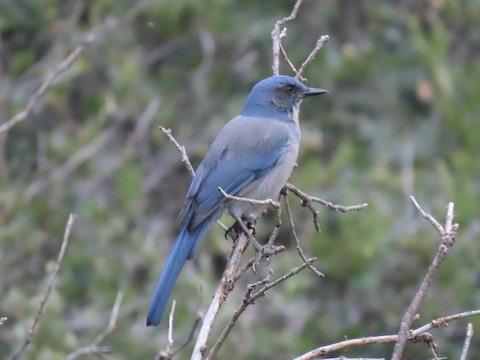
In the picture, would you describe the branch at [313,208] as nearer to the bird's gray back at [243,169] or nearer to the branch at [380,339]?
the bird's gray back at [243,169]

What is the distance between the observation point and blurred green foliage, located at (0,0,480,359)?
6.77m

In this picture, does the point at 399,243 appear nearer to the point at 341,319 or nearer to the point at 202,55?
the point at 341,319

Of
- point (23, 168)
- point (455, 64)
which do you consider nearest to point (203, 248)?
point (23, 168)

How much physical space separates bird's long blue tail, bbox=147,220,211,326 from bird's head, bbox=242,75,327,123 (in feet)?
2.83

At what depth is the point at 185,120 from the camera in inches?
329

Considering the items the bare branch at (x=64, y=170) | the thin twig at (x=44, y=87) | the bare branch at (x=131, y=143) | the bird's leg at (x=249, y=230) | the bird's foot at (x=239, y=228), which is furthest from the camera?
the bare branch at (x=131, y=143)

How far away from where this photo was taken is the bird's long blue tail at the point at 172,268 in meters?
4.12

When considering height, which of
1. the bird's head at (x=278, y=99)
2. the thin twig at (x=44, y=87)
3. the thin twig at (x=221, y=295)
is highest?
the bird's head at (x=278, y=99)

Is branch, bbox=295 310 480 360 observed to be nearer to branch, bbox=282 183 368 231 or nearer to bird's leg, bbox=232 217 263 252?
branch, bbox=282 183 368 231

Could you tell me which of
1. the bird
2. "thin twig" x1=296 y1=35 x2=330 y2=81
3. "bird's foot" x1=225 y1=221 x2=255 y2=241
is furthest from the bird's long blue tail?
"thin twig" x1=296 y1=35 x2=330 y2=81

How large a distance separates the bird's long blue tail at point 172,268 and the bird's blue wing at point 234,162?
6cm

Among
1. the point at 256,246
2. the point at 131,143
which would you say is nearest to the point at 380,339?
the point at 256,246

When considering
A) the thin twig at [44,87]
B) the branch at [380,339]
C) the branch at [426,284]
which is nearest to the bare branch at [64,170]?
the thin twig at [44,87]

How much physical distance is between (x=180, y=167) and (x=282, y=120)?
3353 millimetres
